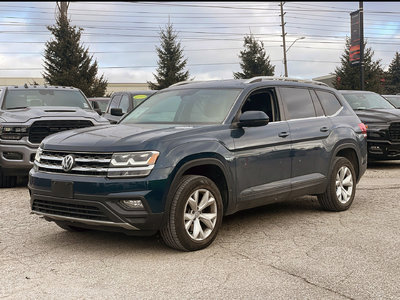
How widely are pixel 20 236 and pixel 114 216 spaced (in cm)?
169

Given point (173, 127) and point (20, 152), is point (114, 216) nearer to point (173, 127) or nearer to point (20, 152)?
point (173, 127)

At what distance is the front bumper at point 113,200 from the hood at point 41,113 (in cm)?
437

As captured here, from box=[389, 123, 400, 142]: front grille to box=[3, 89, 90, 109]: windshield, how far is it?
673 cm

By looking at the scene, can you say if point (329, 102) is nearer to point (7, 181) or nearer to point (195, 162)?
point (195, 162)

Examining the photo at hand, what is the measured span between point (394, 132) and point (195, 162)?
758cm

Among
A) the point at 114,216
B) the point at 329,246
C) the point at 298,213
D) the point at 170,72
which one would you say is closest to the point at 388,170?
the point at 298,213

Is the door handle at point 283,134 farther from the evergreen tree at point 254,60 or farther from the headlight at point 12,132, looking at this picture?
the evergreen tree at point 254,60

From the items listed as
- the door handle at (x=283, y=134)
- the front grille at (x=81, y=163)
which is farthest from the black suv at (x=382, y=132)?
the front grille at (x=81, y=163)

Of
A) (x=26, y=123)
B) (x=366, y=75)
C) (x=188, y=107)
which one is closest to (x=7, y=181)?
(x=26, y=123)

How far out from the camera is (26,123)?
335 inches

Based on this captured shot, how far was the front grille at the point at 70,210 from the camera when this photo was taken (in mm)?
4542

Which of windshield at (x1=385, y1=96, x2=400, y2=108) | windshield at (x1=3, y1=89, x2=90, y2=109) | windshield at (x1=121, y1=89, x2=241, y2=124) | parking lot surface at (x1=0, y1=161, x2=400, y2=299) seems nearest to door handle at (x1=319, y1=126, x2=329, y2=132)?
parking lot surface at (x1=0, y1=161, x2=400, y2=299)

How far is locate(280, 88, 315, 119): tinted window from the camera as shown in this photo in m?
6.19

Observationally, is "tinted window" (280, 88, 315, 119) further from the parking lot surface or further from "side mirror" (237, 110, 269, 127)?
the parking lot surface
